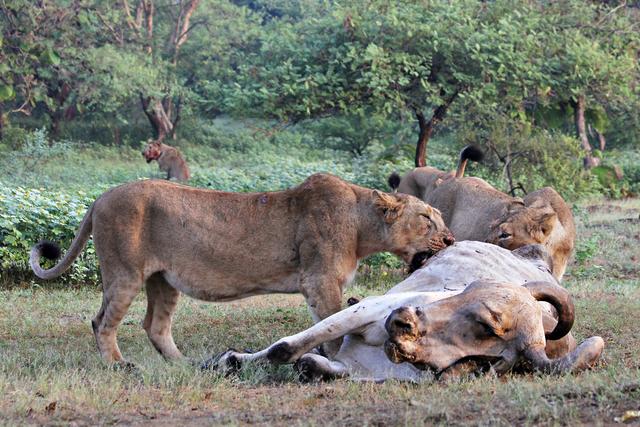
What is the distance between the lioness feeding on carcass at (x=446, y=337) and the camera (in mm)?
5516

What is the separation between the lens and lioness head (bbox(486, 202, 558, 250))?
9.08 meters

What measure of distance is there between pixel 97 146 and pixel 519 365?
107ft

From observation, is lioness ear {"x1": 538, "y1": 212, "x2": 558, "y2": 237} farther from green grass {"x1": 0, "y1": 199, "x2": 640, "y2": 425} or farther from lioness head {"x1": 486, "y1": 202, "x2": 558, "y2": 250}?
green grass {"x1": 0, "y1": 199, "x2": 640, "y2": 425}

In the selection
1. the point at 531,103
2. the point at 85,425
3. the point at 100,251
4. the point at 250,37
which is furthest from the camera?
the point at 250,37

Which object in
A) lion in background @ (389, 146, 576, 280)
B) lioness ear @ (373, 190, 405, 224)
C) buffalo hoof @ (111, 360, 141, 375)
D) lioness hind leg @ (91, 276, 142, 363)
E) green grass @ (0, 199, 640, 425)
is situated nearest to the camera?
green grass @ (0, 199, 640, 425)

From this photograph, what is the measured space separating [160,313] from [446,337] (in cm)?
292

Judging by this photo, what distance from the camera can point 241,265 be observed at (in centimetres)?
743

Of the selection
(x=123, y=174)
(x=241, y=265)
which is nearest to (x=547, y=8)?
(x=123, y=174)

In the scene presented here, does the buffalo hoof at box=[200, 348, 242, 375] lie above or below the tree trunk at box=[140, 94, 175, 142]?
above

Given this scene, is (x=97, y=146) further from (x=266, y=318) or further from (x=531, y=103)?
(x=266, y=318)

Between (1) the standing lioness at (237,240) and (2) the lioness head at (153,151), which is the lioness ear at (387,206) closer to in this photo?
(1) the standing lioness at (237,240)

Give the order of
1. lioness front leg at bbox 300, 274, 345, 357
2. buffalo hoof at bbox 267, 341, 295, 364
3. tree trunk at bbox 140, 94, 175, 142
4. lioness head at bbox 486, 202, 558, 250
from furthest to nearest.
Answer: tree trunk at bbox 140, 94, 175, 142 → lioness head at bbox 486, 202, 558, 250 → lioness front leg at bbox 300, 274, 345, 357 → buffalo hoof at bbox 267, 341, 295, 364

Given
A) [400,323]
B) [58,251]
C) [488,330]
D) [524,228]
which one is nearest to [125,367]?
[58,251]

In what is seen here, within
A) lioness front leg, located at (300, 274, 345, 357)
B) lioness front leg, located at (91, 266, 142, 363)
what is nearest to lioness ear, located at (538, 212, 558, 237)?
lioness front leg, located at (300, 274, 345, 357)
